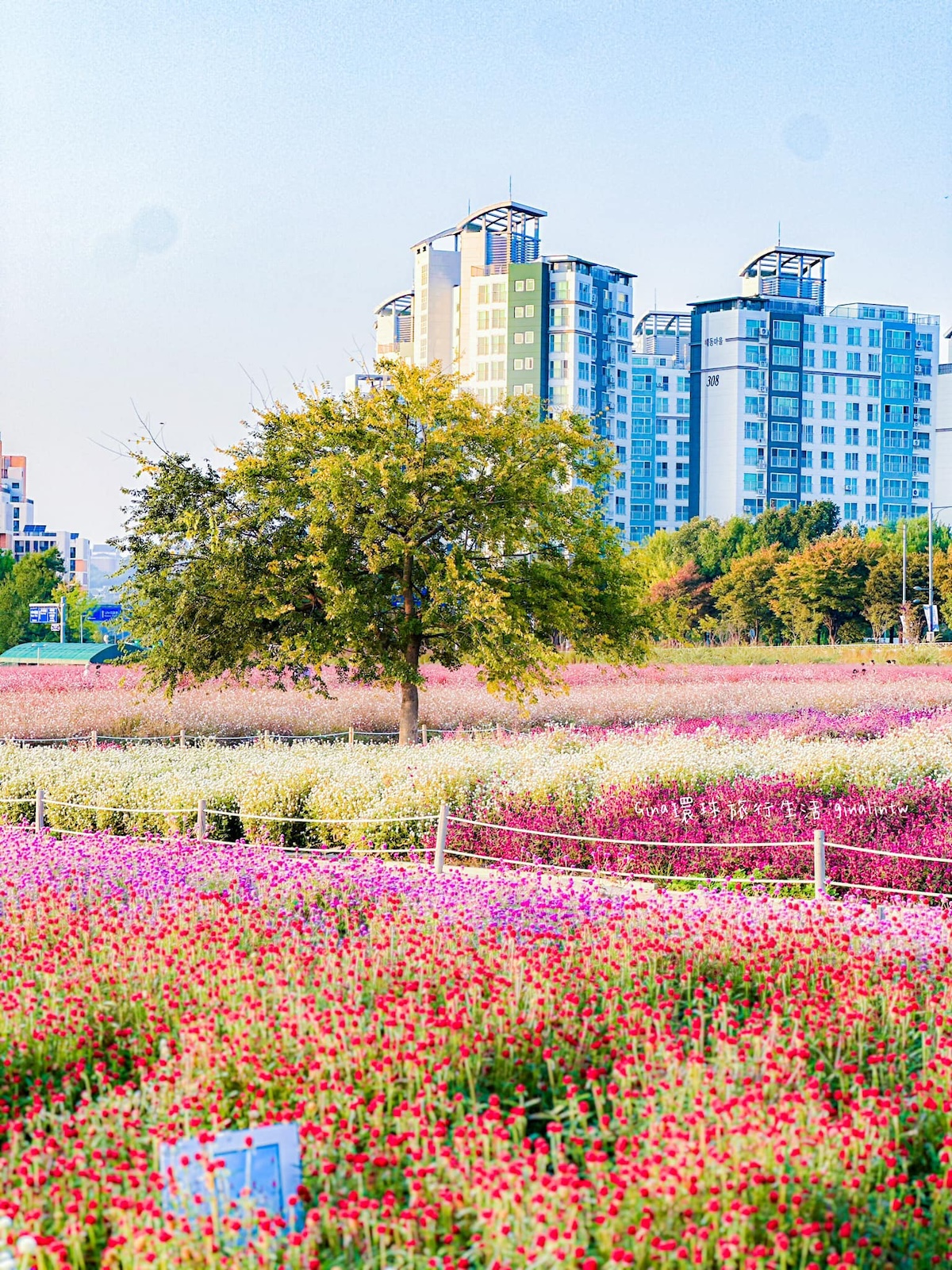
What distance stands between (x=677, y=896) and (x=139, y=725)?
54.6 ft

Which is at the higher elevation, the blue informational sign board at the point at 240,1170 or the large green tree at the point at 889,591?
the large green tree at the point at 889,591

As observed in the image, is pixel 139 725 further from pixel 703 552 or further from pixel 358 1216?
pixel 703 552

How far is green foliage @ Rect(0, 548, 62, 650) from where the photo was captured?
74.8 metres

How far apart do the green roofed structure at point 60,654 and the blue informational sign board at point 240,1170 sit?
4388 centimetres

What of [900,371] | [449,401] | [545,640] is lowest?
[545,640]

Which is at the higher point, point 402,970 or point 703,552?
point 703,552

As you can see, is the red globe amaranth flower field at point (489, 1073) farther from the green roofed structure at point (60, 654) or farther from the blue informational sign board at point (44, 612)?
the blue informational sign board at point (44, 612)

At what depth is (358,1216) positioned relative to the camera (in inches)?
170

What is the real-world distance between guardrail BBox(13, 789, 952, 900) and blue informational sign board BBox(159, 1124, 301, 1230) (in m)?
5.71

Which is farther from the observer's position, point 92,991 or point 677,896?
point 677,896

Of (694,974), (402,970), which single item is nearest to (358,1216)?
(402,970)

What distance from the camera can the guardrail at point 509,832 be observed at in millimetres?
10578

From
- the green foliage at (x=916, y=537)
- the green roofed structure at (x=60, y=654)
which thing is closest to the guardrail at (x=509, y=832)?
the green roofed structure at (x=60, y=654)

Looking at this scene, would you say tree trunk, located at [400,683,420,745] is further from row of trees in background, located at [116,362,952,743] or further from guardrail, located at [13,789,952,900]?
guardrail, located at [13,789,952,900]
